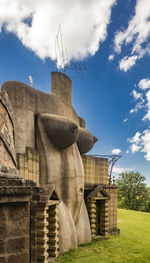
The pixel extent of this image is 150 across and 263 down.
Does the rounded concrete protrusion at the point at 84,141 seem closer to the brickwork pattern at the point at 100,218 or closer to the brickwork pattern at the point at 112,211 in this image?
the brickwork pattern at the point at 100,218

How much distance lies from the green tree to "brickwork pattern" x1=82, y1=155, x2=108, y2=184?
2480cm

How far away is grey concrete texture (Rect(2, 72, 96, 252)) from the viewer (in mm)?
11750

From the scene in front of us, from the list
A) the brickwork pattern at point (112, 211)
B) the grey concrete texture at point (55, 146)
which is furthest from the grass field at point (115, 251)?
the brickwork pattern at point (112, 211)

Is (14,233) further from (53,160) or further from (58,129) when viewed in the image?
(58,129)

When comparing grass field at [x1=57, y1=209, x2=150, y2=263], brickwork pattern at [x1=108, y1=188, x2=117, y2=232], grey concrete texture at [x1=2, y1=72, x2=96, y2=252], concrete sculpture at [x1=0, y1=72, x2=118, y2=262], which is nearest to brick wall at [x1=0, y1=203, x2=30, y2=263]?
concrete sculpture at [x1=0, y1=72, x2=118, y2=262]

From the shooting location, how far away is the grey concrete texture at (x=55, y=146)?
1175 cm

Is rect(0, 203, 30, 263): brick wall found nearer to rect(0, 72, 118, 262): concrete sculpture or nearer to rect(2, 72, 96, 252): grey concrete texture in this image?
rect(0, 72, 118, 262): concrete sculpture

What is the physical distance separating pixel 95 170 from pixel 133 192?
1028 inches

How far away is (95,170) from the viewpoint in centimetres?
1673

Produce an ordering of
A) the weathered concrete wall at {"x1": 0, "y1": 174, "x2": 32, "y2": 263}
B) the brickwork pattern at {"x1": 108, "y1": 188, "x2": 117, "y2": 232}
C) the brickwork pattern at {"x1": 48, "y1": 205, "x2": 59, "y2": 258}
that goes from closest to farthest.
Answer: the weathered concrete wall at {"x1": 0, "y1": 174, "x2": 32, "y2": 263} < the brickwork pattern at {"x1": 48, "y1": 205, "x2": 59, "y2": 258} < the brickwork pattern at {"x1": 108, "y1": 188, "x2": 117, "y2": 232}

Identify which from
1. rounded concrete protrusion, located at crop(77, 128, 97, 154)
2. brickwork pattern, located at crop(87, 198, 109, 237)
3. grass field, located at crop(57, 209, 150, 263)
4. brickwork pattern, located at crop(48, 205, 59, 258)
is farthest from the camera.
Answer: rounded concrete protrusion, located at crop(77, 128, 97, 154)

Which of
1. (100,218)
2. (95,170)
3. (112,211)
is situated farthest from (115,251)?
(95,170)

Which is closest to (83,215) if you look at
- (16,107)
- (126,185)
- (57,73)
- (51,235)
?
(51,235)

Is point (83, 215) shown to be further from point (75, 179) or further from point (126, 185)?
point (126, 185)
